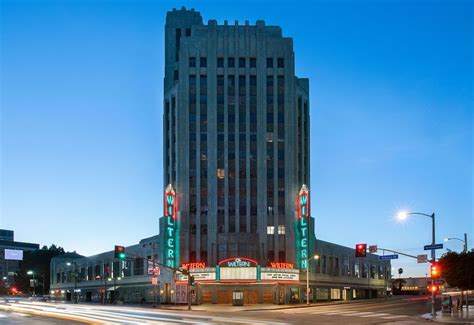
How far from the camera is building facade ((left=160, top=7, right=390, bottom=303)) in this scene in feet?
315

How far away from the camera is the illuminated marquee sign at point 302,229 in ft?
309

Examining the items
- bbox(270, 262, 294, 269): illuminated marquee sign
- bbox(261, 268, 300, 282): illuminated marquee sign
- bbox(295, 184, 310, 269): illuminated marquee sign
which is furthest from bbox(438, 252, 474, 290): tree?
bbox(270, 262, 294, 269): illuminated marquee sign

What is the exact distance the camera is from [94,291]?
129m

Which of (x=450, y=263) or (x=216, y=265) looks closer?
(x=450, y=263)

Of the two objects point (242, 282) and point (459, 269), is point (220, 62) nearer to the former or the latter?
point (242, 282)

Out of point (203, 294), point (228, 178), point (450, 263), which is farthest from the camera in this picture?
point (228, 178)

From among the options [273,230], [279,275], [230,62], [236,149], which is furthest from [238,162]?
[279,275]

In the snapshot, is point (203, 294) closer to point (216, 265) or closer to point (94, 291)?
point (216, 265)

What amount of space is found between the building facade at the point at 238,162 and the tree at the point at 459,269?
1075 inches

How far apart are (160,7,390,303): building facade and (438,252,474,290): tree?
1075 inches

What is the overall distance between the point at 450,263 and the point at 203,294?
1529 inches

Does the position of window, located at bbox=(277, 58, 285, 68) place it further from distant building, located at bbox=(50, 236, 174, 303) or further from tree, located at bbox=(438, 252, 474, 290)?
tree, located at bbox=(438, 252, 474, 290)

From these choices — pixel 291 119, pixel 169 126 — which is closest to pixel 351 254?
pixel 291 119

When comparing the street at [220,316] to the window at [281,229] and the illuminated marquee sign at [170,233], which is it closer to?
the illuminated marquee sign at [170,233]
